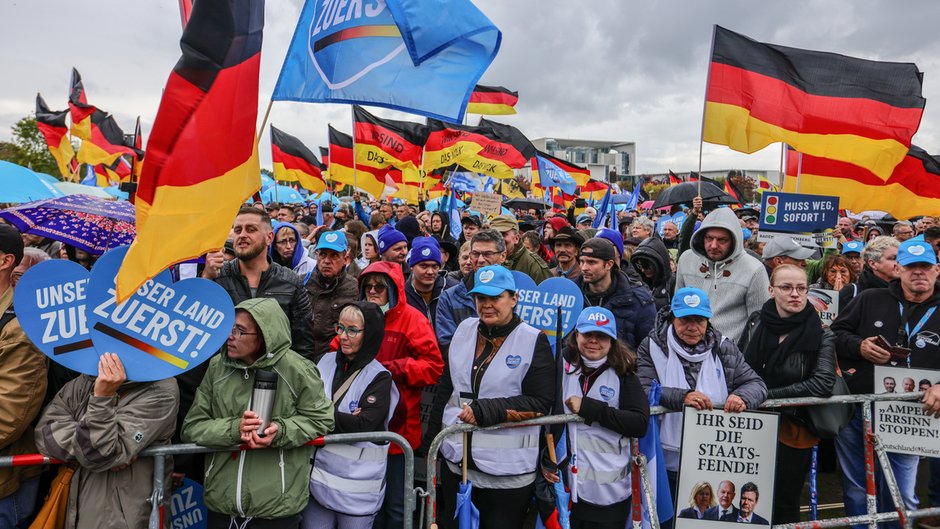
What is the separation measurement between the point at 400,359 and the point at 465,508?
3.55ft

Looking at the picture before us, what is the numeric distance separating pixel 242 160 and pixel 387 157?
30.9ft

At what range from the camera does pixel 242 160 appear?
304cm

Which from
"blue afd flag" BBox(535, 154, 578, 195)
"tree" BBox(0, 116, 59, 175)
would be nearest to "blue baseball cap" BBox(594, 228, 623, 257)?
"blue afd flag" BBox(535, 154, 578, 195)

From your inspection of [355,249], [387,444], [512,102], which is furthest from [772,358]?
[512,102]

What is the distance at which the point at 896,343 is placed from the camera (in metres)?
4.32

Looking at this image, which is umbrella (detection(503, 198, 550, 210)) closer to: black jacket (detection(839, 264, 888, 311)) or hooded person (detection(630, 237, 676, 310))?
hooded person (detection(630, 237, 676, 310))

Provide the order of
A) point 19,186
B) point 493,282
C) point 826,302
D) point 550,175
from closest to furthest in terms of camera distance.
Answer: point 493,282, point 826,302, point 19,186, point 550,175

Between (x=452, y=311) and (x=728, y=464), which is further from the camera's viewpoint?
(x=452, y=311)

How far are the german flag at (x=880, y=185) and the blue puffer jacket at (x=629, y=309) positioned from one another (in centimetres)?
336

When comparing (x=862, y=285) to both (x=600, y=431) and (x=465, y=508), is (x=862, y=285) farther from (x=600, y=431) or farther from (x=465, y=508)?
(x=465, y=508)

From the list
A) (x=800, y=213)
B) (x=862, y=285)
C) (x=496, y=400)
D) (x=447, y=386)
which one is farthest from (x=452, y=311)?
(x=800, y=213)

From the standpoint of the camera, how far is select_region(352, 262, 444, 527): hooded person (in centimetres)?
392

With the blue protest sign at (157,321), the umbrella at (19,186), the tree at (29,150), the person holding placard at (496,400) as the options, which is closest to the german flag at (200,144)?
the blue protest sign at (157,321)

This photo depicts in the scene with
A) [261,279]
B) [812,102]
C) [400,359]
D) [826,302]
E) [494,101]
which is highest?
[494,101]
